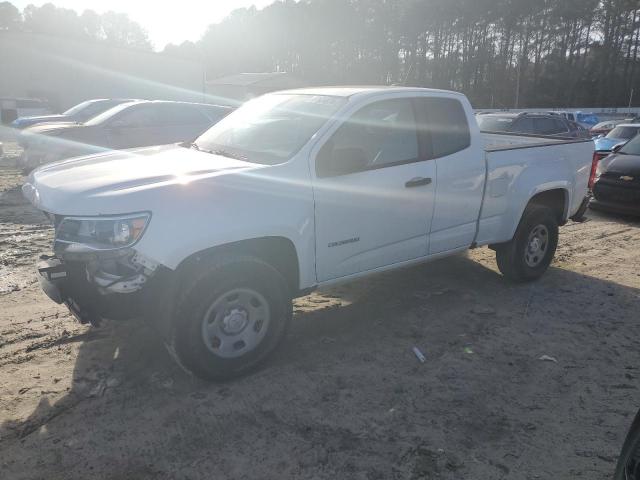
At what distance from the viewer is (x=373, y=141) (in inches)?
174

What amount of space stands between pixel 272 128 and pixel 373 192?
1003 mm

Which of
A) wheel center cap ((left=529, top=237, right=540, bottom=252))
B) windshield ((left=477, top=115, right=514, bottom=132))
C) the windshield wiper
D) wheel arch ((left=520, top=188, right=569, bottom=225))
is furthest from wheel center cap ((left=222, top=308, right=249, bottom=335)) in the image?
windshield ((left=477, top=115, right=514, bottom=132))

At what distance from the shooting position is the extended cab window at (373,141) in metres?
3.97

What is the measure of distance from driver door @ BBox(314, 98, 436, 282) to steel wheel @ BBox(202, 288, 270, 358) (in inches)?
22.2

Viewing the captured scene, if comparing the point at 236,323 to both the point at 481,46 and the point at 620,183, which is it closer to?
the point at 620,183

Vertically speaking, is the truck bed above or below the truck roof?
below

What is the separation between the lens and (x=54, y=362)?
3979 mm

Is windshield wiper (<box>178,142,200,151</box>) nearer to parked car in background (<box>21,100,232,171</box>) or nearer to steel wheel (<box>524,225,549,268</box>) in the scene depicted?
steel wheel (<box>524,225,549,268</box>)

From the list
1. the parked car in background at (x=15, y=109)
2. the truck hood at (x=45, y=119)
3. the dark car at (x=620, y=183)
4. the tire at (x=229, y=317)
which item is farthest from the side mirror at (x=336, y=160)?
the parked car in background at (x=15, y=109)

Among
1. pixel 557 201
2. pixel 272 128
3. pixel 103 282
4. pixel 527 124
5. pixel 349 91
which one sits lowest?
pixel 557 201

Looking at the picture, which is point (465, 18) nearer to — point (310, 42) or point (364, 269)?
point (310, 42)

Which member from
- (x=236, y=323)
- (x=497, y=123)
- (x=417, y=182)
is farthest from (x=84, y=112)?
(x=236, y=323)

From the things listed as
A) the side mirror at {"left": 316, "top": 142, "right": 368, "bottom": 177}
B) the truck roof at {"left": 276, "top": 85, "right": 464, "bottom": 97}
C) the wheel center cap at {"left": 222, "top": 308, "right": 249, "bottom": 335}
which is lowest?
the wheel center cap at {"left": 222, "top": 308, "right": 249, "bottom": 335}

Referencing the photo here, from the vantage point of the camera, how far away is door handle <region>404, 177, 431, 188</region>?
4477mm
